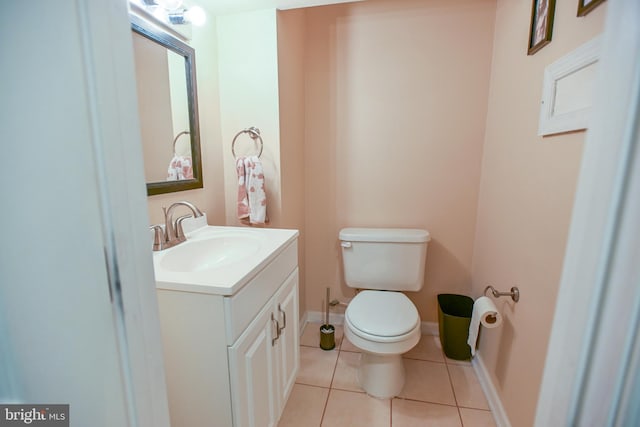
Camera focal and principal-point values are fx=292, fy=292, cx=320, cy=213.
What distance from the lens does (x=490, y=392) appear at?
1.49 metres

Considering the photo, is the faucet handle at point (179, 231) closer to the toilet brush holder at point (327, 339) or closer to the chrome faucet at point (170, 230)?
the chrome faucet at point (170, 230)

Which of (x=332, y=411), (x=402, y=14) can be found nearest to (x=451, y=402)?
(x=332, y=411)

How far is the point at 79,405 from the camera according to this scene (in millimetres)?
434

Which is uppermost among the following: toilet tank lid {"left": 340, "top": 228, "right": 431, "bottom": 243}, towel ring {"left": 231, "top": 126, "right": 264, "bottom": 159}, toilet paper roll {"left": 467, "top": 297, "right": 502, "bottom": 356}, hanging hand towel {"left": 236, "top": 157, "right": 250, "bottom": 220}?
towel ring {"left": 231, "top": 126, "right": 264, "bottom": 159}

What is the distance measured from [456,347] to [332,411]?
849 millimetres

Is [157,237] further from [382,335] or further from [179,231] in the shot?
[382,335]

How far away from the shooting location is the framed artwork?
0.81 meters

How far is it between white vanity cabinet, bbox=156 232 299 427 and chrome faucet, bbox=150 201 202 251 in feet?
1.08

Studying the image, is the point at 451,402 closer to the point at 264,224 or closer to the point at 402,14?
the point at 264,224

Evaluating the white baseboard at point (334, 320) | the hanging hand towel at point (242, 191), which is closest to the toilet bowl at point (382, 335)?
the white baseboard at point (334, 320)

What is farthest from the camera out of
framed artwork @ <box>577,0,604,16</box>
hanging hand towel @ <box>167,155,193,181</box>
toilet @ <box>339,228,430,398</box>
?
toilet @ <box>339,228,430,398</box>

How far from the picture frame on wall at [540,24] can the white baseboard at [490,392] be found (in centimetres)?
156

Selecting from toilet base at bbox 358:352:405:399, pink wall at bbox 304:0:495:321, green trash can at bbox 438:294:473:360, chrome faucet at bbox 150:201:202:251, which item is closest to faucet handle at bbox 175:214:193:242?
chrome faucet at bbox 150:201:202:251

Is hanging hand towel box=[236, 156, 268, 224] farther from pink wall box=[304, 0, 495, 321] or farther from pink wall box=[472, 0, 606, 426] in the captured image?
pink wall box=[472, 0, 606, 426]
